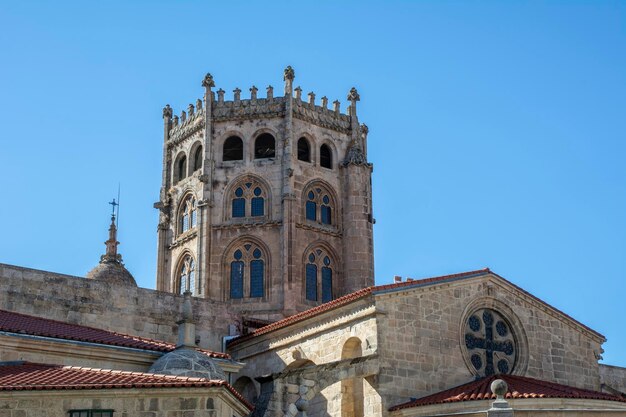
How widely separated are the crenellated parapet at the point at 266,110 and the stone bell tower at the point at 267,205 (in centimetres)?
4

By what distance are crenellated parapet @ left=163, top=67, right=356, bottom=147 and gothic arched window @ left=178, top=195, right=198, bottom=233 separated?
10.2ft

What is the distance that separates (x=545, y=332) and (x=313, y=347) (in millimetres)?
7117

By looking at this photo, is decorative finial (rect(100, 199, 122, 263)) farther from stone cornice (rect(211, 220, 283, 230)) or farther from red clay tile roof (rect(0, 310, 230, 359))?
red clay tile roof (rect(0, 310, 230, 359))

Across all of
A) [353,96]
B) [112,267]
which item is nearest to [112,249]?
[112,267]

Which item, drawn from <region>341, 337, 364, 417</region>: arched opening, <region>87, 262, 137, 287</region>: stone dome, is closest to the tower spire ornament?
<region>87, 262, 137, 287</region>: stone dome

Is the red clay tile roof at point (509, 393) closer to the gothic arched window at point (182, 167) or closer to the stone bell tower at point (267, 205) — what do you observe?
the stone bell tower at point (267, 205)

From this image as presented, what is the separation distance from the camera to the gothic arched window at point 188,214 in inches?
1558

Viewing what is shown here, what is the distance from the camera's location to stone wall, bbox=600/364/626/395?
3716cm

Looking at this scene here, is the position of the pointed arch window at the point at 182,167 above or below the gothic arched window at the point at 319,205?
above

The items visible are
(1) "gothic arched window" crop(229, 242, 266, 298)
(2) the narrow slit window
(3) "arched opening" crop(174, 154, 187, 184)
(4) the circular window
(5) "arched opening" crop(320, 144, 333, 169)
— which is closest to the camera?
(4) the circular window

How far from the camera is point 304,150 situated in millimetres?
40281

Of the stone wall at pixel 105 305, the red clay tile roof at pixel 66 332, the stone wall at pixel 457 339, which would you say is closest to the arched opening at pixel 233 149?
the stone wall at pixel 105 305

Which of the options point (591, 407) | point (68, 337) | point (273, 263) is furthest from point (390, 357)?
point (273, 263)

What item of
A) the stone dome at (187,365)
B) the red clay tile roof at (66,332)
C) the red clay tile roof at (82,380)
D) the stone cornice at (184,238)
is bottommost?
the red clay tile roof at (82,380)
